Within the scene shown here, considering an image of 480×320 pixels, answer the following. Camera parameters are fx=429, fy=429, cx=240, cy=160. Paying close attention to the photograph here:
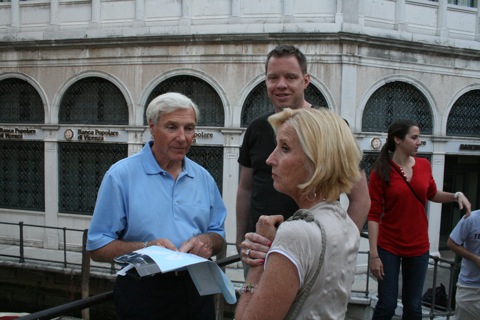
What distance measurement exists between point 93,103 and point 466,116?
10.3m

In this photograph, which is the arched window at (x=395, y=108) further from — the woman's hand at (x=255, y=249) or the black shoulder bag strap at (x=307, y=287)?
the black shoulder bag strap at (x=307, y=287)

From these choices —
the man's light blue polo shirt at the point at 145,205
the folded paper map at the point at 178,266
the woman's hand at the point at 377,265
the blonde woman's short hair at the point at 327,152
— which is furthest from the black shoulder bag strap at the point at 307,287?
the woman's hand at the point at 377,265

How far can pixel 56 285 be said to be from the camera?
9891 mm

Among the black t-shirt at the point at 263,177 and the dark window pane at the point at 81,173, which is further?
the dark window pane at the point at 81,173

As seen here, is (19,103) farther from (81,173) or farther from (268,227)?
(268,227)

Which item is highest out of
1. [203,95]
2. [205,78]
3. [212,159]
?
[205,78]

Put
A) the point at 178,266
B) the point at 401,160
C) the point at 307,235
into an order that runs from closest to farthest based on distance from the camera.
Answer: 1. the point at 307,235
2. the point at 178,266
3. the point at 401,160

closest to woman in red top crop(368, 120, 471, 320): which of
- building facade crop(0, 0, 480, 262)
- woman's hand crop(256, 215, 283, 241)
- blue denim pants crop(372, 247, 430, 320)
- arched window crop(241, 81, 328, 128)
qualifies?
blue denim pants crop(372, 247, 430, 320)

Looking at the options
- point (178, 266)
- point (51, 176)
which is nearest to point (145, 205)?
point (178, 266)

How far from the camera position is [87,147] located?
1190 centimetres

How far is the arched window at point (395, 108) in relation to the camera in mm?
10781

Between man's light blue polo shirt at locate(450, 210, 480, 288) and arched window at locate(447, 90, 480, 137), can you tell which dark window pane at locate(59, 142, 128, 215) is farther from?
man's light blue polo shirt at locate(450, 210, 480, 288)

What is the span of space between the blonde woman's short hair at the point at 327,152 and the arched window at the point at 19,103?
1231 cm

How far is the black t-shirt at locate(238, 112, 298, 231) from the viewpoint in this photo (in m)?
2.56
